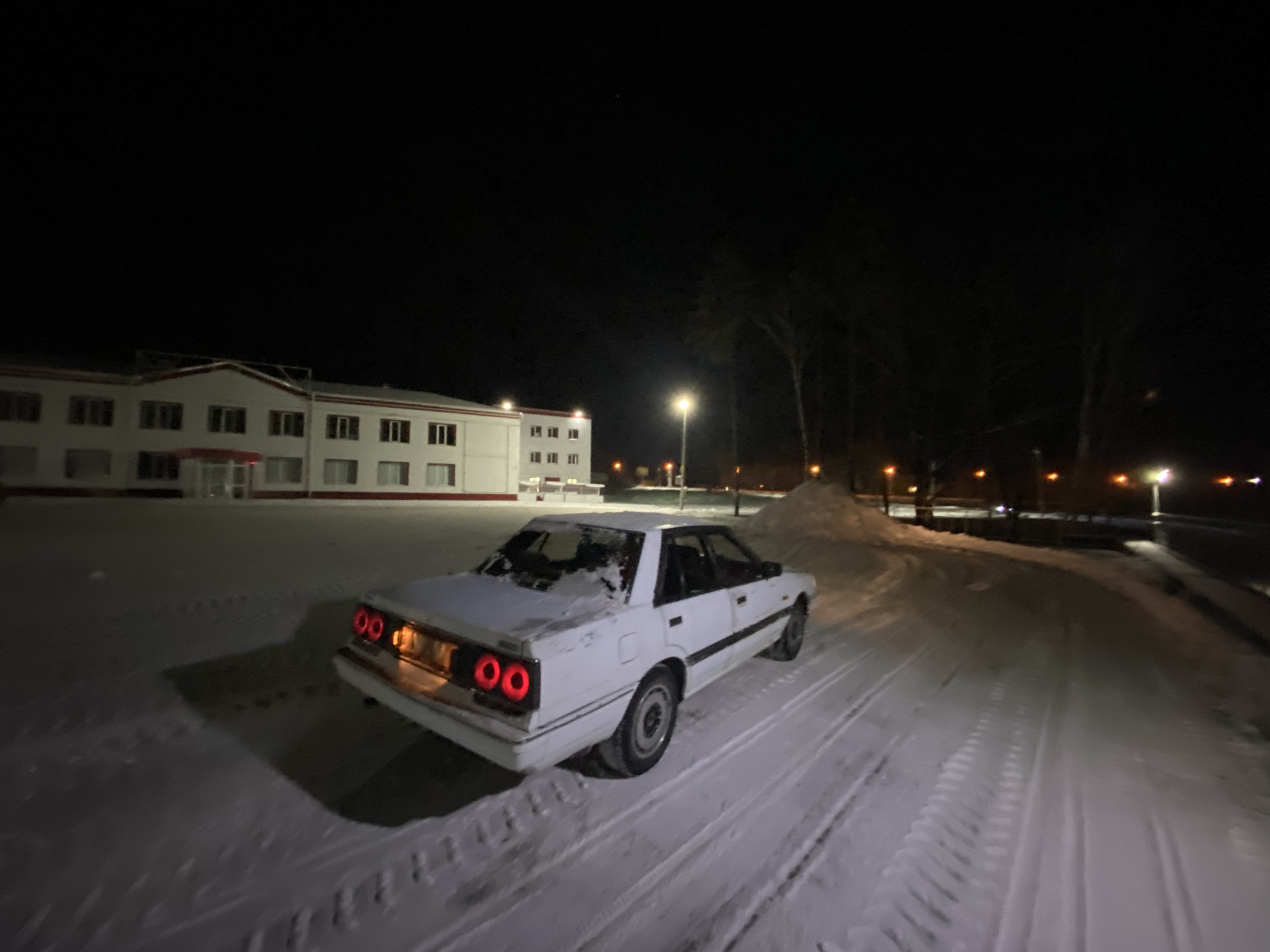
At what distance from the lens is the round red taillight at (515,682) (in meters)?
3.13

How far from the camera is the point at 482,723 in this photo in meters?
3.18

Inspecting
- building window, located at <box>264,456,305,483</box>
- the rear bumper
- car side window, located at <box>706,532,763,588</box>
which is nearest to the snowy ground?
the rear bumper

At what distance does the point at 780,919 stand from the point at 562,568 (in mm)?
2600

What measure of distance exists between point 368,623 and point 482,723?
1318 mm

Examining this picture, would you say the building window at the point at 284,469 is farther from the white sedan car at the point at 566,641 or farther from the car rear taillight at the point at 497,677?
the car rear taillight at the point at 497,677

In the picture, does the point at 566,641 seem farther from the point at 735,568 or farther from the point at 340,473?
the point at 340,473

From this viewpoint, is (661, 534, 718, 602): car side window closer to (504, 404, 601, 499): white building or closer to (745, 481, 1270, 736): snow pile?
(745, 481, 1270, 736): snow pile

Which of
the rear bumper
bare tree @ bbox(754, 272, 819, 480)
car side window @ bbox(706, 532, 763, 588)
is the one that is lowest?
the rear bumper

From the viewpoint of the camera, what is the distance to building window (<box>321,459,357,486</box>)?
33.3m

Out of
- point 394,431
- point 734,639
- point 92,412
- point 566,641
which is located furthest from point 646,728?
point 92,412

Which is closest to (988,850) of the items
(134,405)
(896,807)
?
(896,807)

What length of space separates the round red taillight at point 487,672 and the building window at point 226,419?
33936mm

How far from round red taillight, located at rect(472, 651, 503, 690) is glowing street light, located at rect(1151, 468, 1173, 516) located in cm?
4130

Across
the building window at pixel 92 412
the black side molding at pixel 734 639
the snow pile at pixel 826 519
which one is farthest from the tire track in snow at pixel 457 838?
the building window at pixel 92 412
